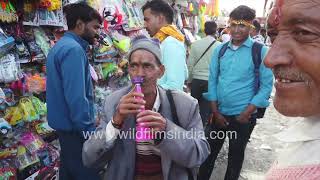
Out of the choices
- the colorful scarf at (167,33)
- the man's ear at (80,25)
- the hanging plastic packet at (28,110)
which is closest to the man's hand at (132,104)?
the man's ear at (80,25)

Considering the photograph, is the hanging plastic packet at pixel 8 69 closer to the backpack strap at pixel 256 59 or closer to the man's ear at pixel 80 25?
the man's ear at pixel 80 25

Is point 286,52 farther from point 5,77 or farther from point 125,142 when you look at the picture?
point 5,77

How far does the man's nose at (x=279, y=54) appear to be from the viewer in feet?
2.39

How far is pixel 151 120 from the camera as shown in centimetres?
148

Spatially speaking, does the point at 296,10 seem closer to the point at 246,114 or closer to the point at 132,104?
the point at 132,104

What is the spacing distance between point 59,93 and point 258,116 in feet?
6.20

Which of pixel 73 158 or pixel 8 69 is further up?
pixel 8 69

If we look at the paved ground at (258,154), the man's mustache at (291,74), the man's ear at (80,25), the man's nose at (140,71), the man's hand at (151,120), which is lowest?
the paved ground at (258,154)

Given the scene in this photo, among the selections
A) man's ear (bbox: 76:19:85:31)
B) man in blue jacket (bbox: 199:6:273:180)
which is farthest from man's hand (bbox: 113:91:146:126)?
man in blue jacket (bbox: 199:6:273:180)

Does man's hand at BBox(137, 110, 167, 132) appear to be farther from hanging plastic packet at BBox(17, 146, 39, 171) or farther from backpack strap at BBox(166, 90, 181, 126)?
hanging plastic packet at BBox(17, 146, 39, 171)

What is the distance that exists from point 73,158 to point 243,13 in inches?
79.3

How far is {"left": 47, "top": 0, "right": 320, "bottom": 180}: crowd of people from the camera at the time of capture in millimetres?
715

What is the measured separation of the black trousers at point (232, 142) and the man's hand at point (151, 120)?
5.65ft

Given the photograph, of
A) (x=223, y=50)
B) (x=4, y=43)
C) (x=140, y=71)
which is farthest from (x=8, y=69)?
(x=223, y=50)
